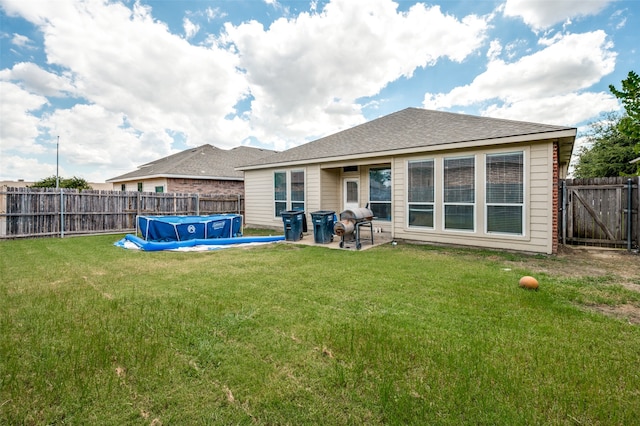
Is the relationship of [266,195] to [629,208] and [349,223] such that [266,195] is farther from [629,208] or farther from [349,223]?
[629,208]

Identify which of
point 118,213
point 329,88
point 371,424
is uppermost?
point 329,88

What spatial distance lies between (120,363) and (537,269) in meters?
6.68

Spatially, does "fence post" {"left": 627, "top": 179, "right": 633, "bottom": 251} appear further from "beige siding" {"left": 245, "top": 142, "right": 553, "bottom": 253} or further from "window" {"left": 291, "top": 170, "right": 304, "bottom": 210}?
"window" {"left": 291, "top": 170, "right": 304, "bottom": 210}

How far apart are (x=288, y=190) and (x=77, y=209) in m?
7.99

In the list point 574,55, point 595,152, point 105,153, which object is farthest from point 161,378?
point 595,152

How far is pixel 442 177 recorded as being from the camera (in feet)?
26.8

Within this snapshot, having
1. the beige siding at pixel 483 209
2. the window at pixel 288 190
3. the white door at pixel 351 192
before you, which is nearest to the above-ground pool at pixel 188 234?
the window at pixel 288 190

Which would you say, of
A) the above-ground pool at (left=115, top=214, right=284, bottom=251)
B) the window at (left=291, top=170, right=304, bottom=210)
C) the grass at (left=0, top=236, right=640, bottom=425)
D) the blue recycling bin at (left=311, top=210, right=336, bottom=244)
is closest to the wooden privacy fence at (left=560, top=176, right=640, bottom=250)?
the grass at (left=0, top=236, right=640, bottom=425)

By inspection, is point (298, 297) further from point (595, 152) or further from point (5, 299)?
point (595, 152)

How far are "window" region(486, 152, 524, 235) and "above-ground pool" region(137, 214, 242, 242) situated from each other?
8.02m

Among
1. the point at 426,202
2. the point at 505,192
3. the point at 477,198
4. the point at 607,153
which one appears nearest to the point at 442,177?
the point at 426,202

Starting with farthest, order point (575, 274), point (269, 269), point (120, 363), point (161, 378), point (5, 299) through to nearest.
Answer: point (269, 269) → point (575, 274) → point (5, 299) → point (120, 363) → point (161, 378)

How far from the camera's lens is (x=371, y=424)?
69.7 inches

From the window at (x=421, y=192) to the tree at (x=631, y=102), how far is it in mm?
6474
